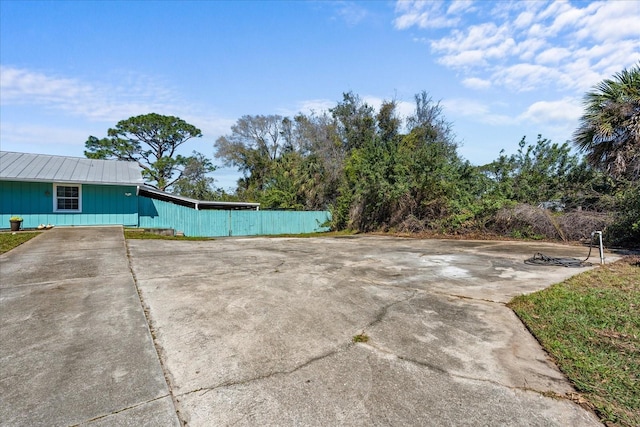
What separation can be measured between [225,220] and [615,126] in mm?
15686

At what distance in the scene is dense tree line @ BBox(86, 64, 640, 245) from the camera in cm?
934

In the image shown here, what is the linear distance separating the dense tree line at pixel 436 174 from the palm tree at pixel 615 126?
0.03 m

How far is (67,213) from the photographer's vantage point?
1270 cm

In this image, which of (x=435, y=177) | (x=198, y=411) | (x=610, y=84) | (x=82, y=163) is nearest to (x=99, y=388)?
(x=198, y=411)

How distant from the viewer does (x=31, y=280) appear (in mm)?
4824

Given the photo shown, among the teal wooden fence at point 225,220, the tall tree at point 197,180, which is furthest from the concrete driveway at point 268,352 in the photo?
the tall tree at point 197,180

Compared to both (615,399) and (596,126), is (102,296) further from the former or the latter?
(596,126)

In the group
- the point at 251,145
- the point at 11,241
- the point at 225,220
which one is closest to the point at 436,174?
the point at 225,220

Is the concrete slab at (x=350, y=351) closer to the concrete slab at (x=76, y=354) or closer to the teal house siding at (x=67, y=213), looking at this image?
the concrete slab at (x=76, y=354)

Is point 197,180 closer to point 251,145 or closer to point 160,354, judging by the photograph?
point 251,145

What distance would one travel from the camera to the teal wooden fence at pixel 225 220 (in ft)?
48.5

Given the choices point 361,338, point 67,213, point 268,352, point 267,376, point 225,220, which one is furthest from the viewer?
point 225,220

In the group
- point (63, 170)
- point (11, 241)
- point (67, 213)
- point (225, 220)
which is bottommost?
point (11, 241)

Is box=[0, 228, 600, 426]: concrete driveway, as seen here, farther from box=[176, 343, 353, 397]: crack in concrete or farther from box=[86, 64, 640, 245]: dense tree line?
box=[86, 64, 640, 245]: dense tree line
